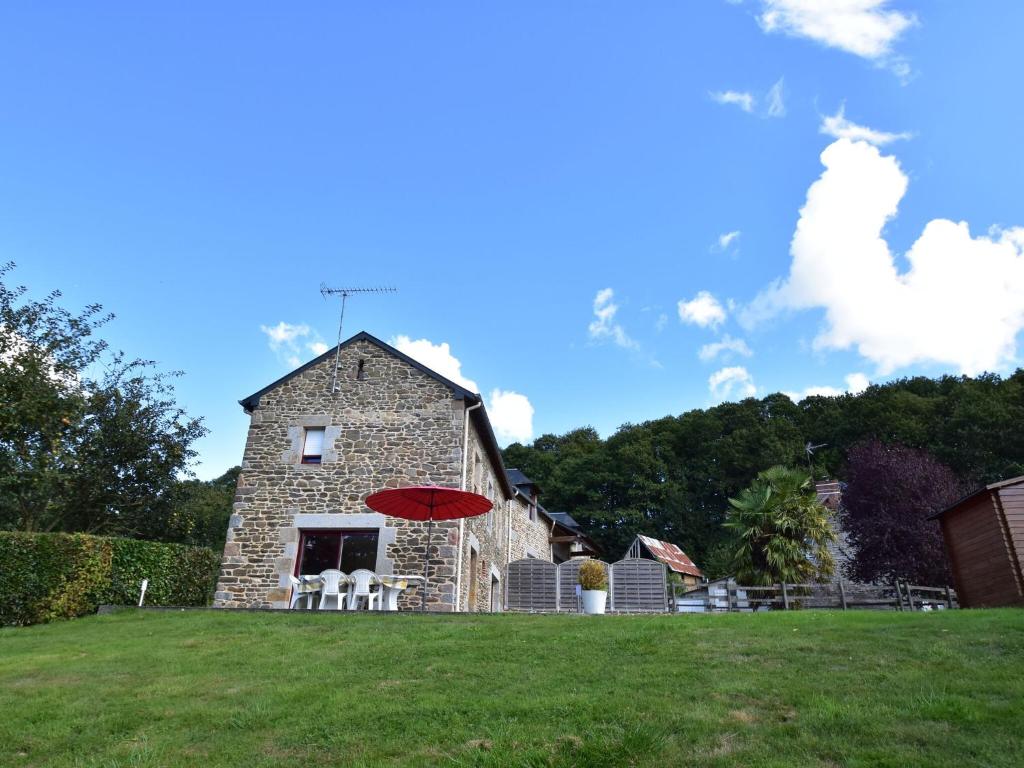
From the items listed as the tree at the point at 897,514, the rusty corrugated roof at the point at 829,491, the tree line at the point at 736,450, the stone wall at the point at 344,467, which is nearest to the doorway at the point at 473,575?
the stone wall at the point at 344,467

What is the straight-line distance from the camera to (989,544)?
14.2 metres

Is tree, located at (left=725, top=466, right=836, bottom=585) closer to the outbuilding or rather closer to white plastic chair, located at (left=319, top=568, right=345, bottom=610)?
white plastic chair, located at (left=319, top=568, right=345, bottom=610)

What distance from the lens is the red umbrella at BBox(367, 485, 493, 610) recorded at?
12.5 meters

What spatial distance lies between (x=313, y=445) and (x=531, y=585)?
9582 millimetres

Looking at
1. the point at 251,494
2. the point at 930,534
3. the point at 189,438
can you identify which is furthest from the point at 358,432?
the point at 930,534

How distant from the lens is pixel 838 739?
4.52 m

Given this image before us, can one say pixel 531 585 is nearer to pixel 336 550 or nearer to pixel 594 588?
pixel 594 588

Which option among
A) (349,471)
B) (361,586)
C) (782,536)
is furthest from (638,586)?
(361,586)

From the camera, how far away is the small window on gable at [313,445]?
52.8 ft

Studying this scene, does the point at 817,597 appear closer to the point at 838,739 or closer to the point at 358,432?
the point at 358,432

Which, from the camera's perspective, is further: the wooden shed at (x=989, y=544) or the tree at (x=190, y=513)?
the tree at (x=190, y=513)

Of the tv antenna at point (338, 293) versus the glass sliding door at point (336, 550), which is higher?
the tv antenna at point (338, 293)

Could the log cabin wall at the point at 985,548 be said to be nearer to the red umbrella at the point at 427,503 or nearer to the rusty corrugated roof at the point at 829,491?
the red umbrella at the point at 427,503

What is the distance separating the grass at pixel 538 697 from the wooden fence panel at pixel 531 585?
13.0 metres
